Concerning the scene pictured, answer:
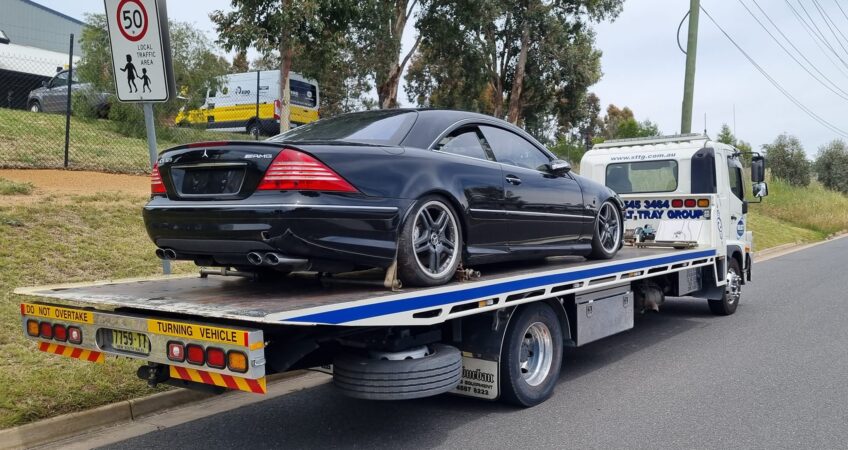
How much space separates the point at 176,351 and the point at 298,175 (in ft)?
3.85

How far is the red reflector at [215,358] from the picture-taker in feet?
12.1

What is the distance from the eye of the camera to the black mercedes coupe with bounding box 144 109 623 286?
4133 millimetres

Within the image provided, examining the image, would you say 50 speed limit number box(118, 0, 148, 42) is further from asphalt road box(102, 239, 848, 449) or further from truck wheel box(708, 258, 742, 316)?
truck wheel box(708, 258, 742, 316)

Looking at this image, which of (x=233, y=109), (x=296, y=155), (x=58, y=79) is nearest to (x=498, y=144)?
(x=296, y=155)

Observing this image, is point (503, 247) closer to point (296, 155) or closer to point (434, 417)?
point (434, 417)

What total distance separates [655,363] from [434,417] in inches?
109

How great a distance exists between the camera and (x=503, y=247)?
17.9 ft

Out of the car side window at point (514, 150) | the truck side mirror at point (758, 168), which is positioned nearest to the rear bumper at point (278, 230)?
the car side window at point (514, 150)

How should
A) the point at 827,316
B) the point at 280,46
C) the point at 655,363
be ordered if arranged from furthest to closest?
the point at 280,46, the point at 827,316, the point at 655,363

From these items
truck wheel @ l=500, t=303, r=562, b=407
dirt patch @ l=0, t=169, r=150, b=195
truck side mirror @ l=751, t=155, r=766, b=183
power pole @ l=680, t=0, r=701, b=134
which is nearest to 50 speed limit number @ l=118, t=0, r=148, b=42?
truck wheel @ l=500, t=303, r=562, b=407

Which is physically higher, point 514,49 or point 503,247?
point 514,49

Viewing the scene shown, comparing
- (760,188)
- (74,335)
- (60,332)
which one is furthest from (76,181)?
(760,188)

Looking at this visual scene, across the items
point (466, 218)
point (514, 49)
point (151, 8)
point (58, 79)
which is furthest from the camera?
point (514, 49)

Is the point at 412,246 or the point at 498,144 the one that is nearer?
the point at 412,246
